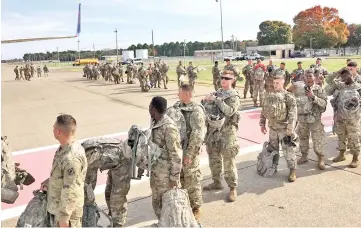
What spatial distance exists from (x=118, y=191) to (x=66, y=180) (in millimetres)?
967

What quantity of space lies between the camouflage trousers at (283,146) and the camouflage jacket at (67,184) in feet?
10.9

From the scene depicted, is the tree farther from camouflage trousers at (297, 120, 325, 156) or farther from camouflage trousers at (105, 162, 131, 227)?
camouflage trousers at (105, 162, 131, 227)

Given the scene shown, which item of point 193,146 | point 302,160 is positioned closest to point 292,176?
point 302,160

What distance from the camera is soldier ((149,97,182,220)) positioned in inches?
134

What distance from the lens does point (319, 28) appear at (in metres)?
82.1

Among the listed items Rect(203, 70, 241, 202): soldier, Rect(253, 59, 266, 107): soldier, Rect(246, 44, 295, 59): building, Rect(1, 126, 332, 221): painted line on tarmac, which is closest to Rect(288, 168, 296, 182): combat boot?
Rect(203, 70, 241, 202): soldier

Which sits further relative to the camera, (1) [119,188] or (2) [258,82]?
(2) [258,82]

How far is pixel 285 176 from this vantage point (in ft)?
17.6

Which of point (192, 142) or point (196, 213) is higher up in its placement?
point (192, 142)

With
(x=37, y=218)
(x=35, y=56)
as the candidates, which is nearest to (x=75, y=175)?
(x=37, y=218)

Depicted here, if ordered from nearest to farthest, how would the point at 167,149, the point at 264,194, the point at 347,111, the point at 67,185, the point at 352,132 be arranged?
the point at 67,185 < the point at 167,149 < the point at 264,194 < the point at 347,111 < the point at 352,132

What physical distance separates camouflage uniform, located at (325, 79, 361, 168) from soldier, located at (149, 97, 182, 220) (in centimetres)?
346

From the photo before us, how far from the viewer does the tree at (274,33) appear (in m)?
99.0

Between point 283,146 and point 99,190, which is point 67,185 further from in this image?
point 283,146
